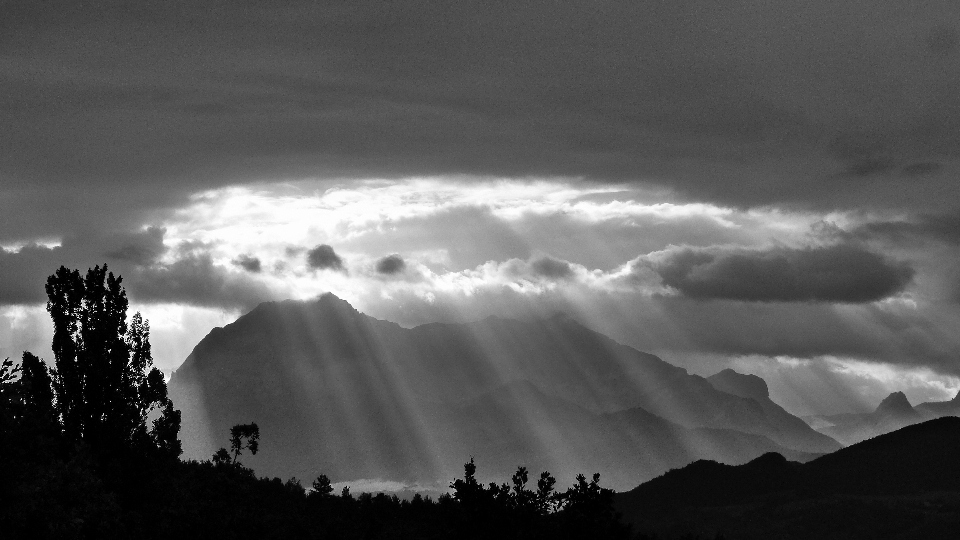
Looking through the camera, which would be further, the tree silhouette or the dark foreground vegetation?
the tree silhouette

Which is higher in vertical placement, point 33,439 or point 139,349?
point 139,349

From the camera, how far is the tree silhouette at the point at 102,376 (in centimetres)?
9294

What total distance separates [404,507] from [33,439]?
8574 centimetres

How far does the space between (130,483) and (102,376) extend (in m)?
10.2

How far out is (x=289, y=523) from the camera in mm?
110750

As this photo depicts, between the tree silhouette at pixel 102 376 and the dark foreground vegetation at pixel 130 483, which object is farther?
the tree silhouette at pixel 102 376

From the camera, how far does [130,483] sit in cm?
9031

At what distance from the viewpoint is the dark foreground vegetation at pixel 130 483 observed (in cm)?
5725

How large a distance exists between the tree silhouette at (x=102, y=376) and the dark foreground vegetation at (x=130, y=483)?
93 mm

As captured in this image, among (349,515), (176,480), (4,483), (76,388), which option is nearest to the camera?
(4,483)

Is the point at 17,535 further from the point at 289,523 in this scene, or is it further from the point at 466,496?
the point at 289,523

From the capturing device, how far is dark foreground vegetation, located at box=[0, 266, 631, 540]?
57.2m

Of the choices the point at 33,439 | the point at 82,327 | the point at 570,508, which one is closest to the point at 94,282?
the point at 82,327

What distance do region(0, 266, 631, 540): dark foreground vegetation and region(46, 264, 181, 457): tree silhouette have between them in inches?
3.6
